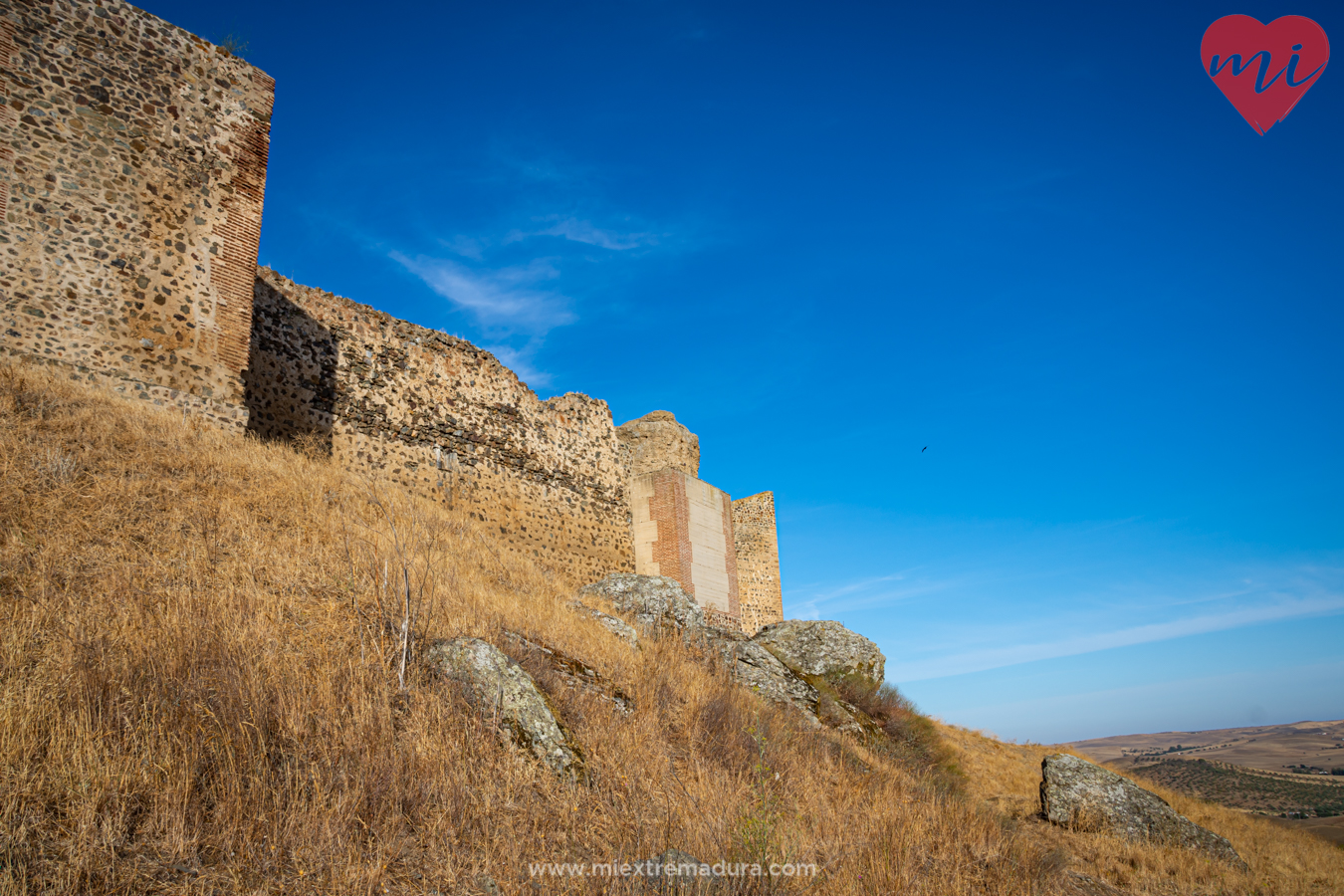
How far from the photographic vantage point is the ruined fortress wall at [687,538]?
16156 millimetres

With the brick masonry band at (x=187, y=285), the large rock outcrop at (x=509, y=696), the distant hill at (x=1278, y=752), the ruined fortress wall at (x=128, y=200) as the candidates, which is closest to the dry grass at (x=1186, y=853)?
the large rock outcrop at (x=509, y=696)

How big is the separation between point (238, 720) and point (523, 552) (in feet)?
35.3

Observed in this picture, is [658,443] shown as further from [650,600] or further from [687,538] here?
[650,600]

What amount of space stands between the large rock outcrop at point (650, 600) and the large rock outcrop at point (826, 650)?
7.04 feet

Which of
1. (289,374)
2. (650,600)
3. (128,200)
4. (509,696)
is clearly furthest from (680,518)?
(509,696)

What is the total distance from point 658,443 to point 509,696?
13.6 m

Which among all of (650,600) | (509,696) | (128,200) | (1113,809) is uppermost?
(128,200)

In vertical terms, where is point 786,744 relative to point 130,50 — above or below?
below

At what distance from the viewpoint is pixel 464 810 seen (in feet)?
11.5

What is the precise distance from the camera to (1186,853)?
807 cm

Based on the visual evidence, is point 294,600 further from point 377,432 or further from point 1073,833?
point 1073,833

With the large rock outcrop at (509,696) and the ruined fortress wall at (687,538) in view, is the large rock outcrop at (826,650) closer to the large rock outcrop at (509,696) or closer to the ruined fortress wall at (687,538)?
→ the ruined fortress wall at (687,538)

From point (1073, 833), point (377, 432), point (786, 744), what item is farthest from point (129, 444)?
point (1073, 833)

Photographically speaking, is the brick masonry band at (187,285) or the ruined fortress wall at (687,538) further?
the ruined fortress wall at (687,538)
